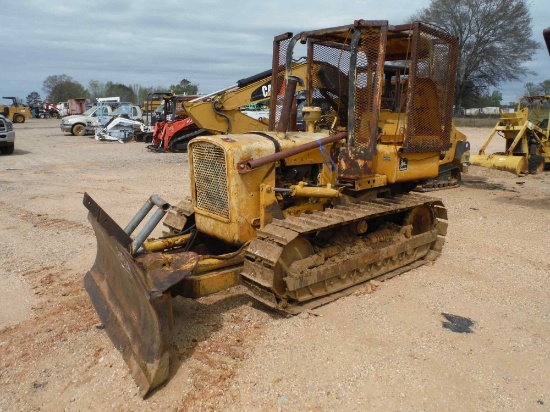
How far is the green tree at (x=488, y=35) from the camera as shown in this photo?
118 feet

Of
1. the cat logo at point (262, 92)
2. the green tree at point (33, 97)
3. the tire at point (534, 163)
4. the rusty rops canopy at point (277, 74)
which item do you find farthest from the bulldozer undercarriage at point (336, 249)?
the green tree at point (33, 97)

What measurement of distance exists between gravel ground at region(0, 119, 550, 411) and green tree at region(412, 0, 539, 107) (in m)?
34.7

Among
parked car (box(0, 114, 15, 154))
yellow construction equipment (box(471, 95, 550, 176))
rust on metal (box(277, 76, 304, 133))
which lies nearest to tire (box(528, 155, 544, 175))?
yellow construction equipment (box(471, 95, 550, 176))

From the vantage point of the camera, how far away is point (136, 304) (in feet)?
12.2

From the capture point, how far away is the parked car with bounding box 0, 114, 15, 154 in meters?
17.4

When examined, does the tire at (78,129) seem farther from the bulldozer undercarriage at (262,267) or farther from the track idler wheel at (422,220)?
the track idler wheel at (422,220)

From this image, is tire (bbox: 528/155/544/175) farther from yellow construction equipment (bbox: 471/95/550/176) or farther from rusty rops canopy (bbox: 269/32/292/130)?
rusty rops canopy (bbox: 269/32/292/130)

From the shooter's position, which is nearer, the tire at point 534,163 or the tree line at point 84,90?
the tire at point 534,163

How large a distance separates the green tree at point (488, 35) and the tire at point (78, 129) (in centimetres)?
2655

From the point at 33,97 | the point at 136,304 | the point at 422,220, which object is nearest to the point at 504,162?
the point at 422,220

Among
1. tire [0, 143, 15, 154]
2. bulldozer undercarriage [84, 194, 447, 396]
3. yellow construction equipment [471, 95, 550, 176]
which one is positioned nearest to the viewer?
bulldozer undercarriage [84, 194, 447, 396]

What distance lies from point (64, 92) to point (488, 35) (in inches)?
2569

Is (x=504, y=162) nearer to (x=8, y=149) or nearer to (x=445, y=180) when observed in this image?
(x=445, y=180)

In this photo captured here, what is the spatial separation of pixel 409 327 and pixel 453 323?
45 cm
